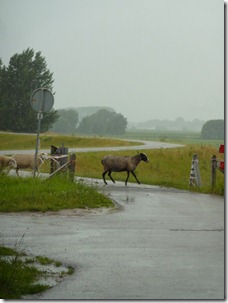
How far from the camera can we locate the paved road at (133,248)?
599 cm

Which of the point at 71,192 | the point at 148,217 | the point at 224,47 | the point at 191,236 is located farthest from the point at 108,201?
the point at 224,47

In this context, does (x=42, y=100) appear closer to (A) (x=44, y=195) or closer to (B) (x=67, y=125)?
(A) (x=44, y=195)

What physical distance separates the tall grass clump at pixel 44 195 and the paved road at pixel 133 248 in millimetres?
626

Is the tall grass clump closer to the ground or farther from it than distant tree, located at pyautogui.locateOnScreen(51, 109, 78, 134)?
closer to the ground

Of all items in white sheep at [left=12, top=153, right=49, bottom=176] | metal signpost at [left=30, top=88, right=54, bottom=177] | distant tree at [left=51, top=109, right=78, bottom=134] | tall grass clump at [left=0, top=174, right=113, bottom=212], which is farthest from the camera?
distant tree at [left=51, top=109, right=78, bottom=134]

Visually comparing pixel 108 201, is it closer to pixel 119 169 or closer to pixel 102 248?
pixel 102 248

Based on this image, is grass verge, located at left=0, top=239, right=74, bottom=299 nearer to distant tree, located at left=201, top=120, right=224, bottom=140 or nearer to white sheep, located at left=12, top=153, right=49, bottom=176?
distant tree, located at left=201, top=120, right=224, bottom=140

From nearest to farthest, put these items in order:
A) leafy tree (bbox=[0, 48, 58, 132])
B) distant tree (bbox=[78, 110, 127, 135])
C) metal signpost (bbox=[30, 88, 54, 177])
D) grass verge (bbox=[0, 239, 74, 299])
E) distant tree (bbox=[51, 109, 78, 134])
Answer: grass verge (bbox=[0, 239, 74, 299]), leafy tree (bbox=[0, 48, 58, 132]), metal signpost (bbox=[30, 88, 54, 177]), distant tree (bbox=[51, 109, 78, 134]), distant tree (bbox=[78, 110, 127, 135])

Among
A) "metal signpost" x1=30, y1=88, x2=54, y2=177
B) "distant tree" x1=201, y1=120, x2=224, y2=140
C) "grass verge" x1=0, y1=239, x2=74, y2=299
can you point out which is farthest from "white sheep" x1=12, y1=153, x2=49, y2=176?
"grass verge" x1=0, y1=239, x2=74, y2=299

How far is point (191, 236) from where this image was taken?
941 cm

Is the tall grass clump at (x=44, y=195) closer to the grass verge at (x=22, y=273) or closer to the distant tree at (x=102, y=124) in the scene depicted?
the grass verge at (x=22, y=273)

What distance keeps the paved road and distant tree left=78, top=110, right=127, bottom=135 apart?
31593 millimetres

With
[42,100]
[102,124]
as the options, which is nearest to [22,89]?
[42,100]

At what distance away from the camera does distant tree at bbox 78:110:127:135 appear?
1786 inches
